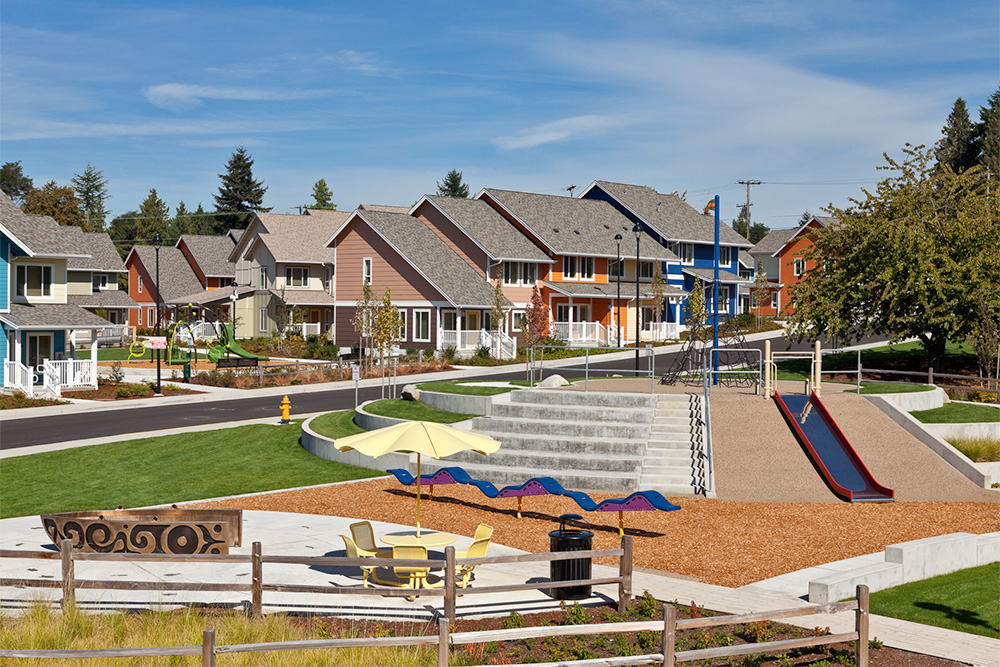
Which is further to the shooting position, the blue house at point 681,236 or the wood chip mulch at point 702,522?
the blue house at point 681,236

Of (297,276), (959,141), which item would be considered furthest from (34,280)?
(959,141)

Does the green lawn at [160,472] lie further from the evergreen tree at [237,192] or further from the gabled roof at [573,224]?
the evergreen tree at [237,192]

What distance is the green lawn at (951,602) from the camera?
11.6 m

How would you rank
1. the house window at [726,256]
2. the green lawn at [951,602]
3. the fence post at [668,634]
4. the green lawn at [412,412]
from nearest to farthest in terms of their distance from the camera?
the fence post at [668,634], the green lawn at [951,602], the green lawn at [412,412], the house window at [726,256]

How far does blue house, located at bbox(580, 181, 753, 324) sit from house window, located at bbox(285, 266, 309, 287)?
76.5ft

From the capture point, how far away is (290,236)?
70.0m

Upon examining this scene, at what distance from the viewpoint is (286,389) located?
4125 cm

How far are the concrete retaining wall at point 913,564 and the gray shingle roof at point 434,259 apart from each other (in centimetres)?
4144

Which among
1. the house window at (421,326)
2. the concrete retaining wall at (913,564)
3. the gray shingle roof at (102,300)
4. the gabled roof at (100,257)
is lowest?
the concrete retaining wall at (913,564)

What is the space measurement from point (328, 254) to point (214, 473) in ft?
151

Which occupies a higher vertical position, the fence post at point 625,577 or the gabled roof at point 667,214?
the gabled roof at point 667,214

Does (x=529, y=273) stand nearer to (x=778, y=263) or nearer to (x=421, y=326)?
(x=421, y=326)

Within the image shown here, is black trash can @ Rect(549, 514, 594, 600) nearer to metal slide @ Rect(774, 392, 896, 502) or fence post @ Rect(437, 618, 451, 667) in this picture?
fence post @ Rect(437, 618, 451, 667)

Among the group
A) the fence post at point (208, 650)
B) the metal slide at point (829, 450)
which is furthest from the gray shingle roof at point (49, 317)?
the fence post at point (208, 650)
